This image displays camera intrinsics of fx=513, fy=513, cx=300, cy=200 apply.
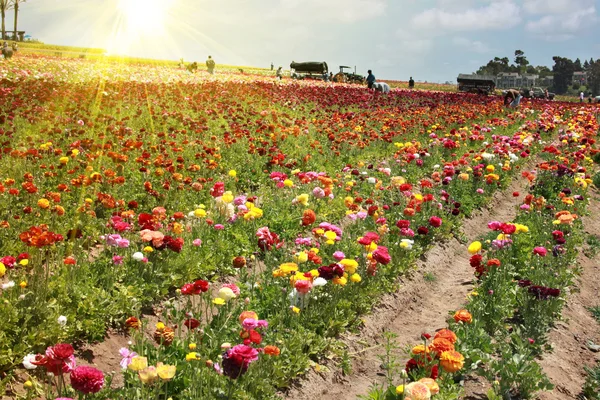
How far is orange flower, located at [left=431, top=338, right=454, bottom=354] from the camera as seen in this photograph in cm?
359

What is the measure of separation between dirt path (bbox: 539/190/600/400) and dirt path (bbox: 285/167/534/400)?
1170mm

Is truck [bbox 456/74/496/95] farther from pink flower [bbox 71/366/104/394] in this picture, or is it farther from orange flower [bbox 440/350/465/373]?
pink flower [bbox 71/366/104/394]

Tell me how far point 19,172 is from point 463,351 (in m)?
6.91

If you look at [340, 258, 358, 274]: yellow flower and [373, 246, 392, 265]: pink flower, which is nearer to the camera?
[340, 258, 358, 274]: yellow flower

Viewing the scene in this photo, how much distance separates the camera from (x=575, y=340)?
19.6 feet

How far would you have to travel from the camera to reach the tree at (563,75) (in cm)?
14688

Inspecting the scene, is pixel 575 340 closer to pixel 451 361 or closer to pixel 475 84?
pixel 451 361

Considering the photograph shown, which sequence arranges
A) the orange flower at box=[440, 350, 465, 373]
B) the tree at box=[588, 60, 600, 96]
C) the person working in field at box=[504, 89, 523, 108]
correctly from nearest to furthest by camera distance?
1. the orange flower at box=[440, 350, 465, 373]
2. the person working in field at box=[504, 89, 523, 108]
3. the tree at box=[588, 60, 600, 96]

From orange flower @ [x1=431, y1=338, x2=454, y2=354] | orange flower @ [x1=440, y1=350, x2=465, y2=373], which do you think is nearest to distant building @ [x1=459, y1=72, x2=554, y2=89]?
orange flower @ [x1=431, y1=338, x2=454, y2=354]

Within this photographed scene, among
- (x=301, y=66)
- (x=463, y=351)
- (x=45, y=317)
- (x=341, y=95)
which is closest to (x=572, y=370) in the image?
(x=463, y=351)

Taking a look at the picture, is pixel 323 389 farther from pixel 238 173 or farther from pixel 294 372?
pixel 238 173

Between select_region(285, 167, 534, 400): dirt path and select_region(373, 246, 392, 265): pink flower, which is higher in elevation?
select_region(373, 246, 392, 265): pink flower

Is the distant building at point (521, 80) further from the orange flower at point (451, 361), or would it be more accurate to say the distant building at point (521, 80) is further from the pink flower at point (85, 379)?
the pink flower at point (85, 379)

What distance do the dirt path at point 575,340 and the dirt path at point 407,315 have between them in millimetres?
1170
